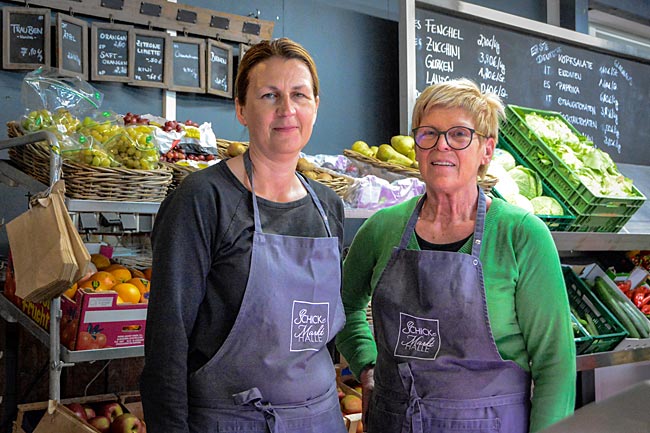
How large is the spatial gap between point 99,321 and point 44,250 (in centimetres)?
31

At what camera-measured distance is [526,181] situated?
357 centimetres

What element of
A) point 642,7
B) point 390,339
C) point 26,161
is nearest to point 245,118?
point 390,339

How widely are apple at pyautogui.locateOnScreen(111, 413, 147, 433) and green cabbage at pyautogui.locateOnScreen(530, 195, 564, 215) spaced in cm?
206

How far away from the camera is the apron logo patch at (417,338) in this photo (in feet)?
5.77

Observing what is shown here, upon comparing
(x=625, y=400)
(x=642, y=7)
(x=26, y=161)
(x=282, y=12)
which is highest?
(x=642, y=7)

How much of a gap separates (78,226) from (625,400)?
85.4 inches

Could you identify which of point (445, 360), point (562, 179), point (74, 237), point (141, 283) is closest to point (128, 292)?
point (141, 283)

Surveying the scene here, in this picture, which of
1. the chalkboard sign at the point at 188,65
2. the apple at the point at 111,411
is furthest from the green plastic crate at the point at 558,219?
the apple at the point at 111,411

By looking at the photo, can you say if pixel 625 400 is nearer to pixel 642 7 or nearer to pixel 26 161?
pixel 26 161

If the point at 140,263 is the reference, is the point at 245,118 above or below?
above

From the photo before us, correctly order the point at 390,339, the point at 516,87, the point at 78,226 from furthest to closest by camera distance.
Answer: the point at 516,87 < the point at 78,226 < the point at 390,339

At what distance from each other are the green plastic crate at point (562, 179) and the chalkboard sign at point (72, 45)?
7.19 ft

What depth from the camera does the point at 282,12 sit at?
3.84 meters

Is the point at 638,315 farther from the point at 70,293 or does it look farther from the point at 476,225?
the point at 70,293
